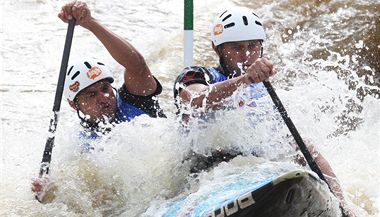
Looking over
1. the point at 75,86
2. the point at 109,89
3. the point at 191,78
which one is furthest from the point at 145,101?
the point at 191,78

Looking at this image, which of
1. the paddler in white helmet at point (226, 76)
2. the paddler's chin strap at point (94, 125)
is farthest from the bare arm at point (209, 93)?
the paddler's chin strap at point (94, 125)

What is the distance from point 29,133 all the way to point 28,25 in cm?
362

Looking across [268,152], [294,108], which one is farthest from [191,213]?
[294,108]

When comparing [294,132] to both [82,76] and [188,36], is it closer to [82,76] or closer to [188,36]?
[82,76]

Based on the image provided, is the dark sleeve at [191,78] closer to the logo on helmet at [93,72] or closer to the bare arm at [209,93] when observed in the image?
the bare arm at [209,93]

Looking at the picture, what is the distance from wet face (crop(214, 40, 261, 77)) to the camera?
16.7ft

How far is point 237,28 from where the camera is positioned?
5176 millimetres

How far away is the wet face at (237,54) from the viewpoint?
5078 mm

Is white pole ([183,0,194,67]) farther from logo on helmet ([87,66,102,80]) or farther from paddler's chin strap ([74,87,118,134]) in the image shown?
paddler's chin strap ([74,87,118,134])

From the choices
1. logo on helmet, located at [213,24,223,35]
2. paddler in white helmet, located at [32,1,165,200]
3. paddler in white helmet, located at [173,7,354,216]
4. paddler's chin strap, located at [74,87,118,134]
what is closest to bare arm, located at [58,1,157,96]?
paddler in white helmet, located at [32,1,165,200]

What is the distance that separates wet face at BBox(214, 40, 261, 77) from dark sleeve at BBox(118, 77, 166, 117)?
2.16ft

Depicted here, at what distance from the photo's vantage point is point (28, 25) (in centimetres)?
1066

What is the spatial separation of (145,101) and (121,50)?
0.45 m

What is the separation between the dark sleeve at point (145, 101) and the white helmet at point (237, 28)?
657mm
